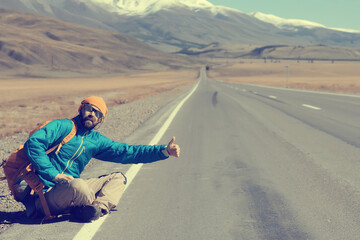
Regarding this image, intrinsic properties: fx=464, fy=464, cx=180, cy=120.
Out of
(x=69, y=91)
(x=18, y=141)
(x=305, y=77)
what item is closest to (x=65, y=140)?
(x=18, y=141)

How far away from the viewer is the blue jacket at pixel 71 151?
4441mm

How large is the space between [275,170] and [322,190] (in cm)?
141

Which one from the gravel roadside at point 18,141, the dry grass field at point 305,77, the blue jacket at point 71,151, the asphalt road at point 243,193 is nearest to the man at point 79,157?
the blue jacket at point 71,151

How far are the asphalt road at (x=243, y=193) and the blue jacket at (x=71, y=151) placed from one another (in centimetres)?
61

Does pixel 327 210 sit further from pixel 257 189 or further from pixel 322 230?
pixel 257 189

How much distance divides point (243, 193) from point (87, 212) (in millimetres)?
2261

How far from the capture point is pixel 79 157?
5035 millimetres

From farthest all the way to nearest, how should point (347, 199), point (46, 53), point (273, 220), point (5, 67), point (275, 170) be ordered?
point (46, 53)
point (5, 67)
point (275, 170)
point (347, 199)
point (273, 220)

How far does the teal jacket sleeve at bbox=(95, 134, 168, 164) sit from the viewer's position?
5.31m

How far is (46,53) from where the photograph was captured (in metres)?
139

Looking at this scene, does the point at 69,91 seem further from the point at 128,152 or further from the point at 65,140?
the point at 65,140

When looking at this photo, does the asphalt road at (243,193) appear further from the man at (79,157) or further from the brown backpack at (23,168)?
the brown backpack at (23,168)

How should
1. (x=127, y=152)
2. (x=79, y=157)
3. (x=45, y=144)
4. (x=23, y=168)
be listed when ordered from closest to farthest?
(x=45, y=144) → (x=23, y=168) → (x=79, y=157) → (x=127, y=152)

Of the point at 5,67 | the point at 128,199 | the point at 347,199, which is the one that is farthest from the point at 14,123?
the point at 5,67
